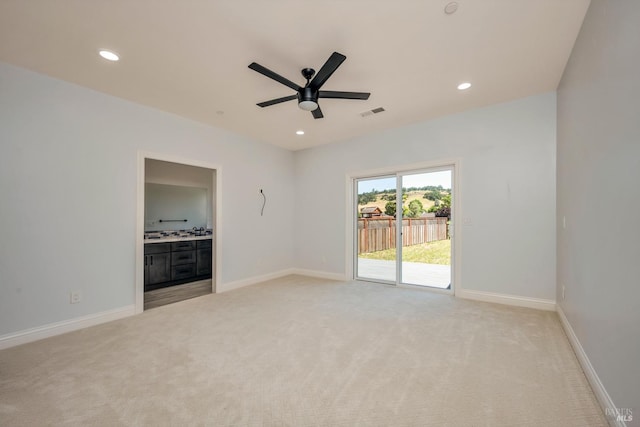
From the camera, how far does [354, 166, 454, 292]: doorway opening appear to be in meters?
4.16

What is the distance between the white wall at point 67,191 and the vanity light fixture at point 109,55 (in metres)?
0.86

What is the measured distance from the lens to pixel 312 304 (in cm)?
354

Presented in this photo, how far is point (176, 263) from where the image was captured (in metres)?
4.95

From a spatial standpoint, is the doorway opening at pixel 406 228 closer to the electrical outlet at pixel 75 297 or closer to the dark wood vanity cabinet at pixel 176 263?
the dark wood vanity cabinet at pixel 176 263

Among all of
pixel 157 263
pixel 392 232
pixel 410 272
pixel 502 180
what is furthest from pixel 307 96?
pixel 157 263

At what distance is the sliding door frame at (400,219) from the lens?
3803mm

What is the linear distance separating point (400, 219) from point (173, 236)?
4318 millimetres

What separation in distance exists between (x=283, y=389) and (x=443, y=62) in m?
3.07

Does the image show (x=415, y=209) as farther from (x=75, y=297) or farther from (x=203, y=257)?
(x=75, y=297)

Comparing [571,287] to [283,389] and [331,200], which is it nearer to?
[283,389]

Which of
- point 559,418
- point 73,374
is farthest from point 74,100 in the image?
point 559,418

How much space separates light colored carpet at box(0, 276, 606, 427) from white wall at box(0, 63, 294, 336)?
0.47m

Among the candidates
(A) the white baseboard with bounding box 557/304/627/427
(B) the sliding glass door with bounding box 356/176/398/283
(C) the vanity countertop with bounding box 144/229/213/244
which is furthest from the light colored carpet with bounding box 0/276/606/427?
(C) the vanity countertop with bounding box 144/229/213/244

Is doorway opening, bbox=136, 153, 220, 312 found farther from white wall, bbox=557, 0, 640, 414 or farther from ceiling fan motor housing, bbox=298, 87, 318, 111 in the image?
white wall, bbox=557, 0, 640, 414
